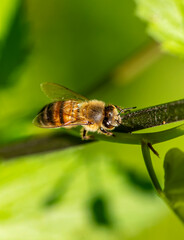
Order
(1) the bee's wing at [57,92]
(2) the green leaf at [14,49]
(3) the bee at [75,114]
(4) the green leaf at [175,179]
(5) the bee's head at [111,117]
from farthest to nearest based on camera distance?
1. (2) the green leaf at [14,49]
2. (1) the bee's wing at [57,92]
3. (3) the bee at [75,114]
4. (5) the bee's head at [111,117]
5. (4) the green leaf at [175,179]

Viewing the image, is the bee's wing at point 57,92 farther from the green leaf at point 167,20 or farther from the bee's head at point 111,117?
the green leaf at point 167,20

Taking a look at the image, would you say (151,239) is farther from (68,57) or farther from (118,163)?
(68,57)

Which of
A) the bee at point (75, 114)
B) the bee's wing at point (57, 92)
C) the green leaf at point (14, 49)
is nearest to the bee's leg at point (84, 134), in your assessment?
the bee at point (75, 114)

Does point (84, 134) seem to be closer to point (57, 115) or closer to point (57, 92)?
point (57, 115)

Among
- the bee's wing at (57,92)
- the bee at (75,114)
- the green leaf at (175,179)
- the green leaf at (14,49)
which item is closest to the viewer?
the green leaf at (175,179)

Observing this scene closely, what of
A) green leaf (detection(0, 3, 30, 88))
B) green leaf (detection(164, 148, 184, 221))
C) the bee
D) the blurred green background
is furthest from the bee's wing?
green leaf (detection(164, 148, 184, 221))

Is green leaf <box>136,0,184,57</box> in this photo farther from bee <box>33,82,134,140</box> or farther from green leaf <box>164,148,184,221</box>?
green leaf <box>164,148,184,221</box>
